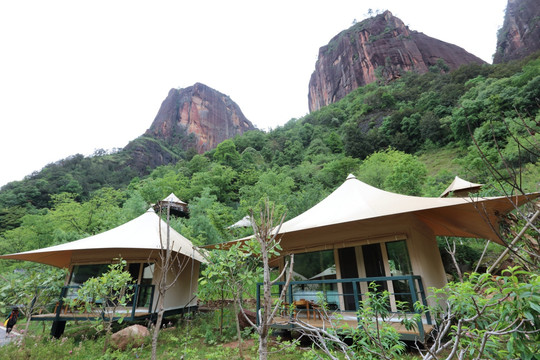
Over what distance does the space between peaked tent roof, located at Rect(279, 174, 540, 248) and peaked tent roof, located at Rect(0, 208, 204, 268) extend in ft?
10.4

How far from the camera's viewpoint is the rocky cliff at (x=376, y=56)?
4637 cm

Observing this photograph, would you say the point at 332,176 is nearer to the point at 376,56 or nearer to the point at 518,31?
the point at 376,56

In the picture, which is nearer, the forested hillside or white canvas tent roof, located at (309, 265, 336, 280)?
white canvas tent roof, located at (309, 265, 336, 280)

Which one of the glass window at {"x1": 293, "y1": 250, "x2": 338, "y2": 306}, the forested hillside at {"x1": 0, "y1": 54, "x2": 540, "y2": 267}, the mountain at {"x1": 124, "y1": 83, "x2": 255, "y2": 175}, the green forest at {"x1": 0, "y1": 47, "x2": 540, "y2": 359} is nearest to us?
the green forest at {"x1": 0, "y1": 47, "x2": 540, "y2": 359}

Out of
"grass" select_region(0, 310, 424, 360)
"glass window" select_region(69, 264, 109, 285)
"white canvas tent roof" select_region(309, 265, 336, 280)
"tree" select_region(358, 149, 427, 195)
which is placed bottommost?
"grass" select_region(0, 310, 424, 360)

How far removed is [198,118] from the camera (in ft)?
204

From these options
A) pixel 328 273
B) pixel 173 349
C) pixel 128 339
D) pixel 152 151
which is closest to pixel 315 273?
pixel 328 273

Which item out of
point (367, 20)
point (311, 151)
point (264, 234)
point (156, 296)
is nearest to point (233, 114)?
point (367, 20)

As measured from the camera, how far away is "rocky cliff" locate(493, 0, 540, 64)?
3581cm

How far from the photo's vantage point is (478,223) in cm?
507

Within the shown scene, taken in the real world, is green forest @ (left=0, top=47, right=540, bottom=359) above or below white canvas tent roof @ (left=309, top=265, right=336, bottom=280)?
above

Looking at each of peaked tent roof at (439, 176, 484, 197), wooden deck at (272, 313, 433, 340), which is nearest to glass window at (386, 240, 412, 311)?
wooden deck at (272, 313, 433, 340)

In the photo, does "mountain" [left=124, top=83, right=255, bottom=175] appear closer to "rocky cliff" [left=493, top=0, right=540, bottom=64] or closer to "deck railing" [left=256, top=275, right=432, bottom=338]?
"deck railing" [left=256, top=275, right=432, bottom=338]

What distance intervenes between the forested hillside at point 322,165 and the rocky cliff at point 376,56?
423cm
